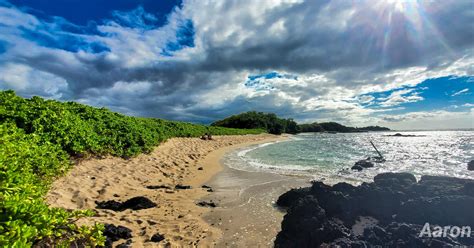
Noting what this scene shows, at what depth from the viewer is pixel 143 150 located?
15.1m

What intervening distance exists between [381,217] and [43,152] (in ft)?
31.6

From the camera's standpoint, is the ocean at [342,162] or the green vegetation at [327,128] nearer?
the ocean at [342,162]

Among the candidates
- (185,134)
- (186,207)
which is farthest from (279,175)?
(185,134)

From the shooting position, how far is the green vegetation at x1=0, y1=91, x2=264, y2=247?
2.63m

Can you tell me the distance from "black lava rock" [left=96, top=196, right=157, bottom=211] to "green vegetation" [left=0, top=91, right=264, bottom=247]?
1585 mm

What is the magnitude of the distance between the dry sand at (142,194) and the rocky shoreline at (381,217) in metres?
2.10

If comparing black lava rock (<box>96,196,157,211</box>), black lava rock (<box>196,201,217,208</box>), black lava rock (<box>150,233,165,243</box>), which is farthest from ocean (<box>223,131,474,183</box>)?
black lava rock (<box>150,233,165,243</box>)

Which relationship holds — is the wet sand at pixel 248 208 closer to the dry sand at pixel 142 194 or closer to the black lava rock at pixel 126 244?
the dry sand at pixel 142 194

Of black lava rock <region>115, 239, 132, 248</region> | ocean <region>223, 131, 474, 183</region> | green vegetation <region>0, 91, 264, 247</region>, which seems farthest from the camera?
ocean <region>223, 131, 474, 183</region>

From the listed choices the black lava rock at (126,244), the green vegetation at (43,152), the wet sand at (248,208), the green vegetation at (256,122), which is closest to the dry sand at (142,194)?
the black lava rock at (126,244)

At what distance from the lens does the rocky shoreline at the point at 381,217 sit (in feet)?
15.6

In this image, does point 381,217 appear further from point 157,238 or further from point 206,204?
point 157,238

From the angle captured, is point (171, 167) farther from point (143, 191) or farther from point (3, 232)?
point (3, 232)

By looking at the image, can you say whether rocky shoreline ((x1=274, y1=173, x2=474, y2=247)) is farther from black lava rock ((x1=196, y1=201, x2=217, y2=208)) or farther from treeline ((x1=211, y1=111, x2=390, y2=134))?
treeline ((x1=211, y1=111, x2=390, y2=134))
